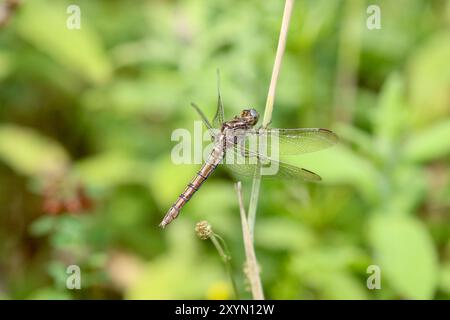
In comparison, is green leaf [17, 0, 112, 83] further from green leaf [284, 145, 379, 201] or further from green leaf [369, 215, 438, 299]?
green leaf [369, 215, 438, 299]

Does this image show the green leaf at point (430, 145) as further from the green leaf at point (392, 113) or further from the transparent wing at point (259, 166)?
the transparent wing at point (259, 166)

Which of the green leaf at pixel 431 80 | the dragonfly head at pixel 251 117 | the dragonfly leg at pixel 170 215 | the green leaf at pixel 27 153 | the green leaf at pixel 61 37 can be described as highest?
the green leaf at pixel 61 37

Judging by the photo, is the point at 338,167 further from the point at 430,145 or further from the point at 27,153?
the point at 27,153

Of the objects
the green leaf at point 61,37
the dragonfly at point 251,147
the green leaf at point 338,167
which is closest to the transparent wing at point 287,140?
the dragonfly at point 251,147

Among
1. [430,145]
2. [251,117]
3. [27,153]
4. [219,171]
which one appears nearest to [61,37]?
[27,153]

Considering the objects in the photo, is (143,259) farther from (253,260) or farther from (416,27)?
(416,27)
